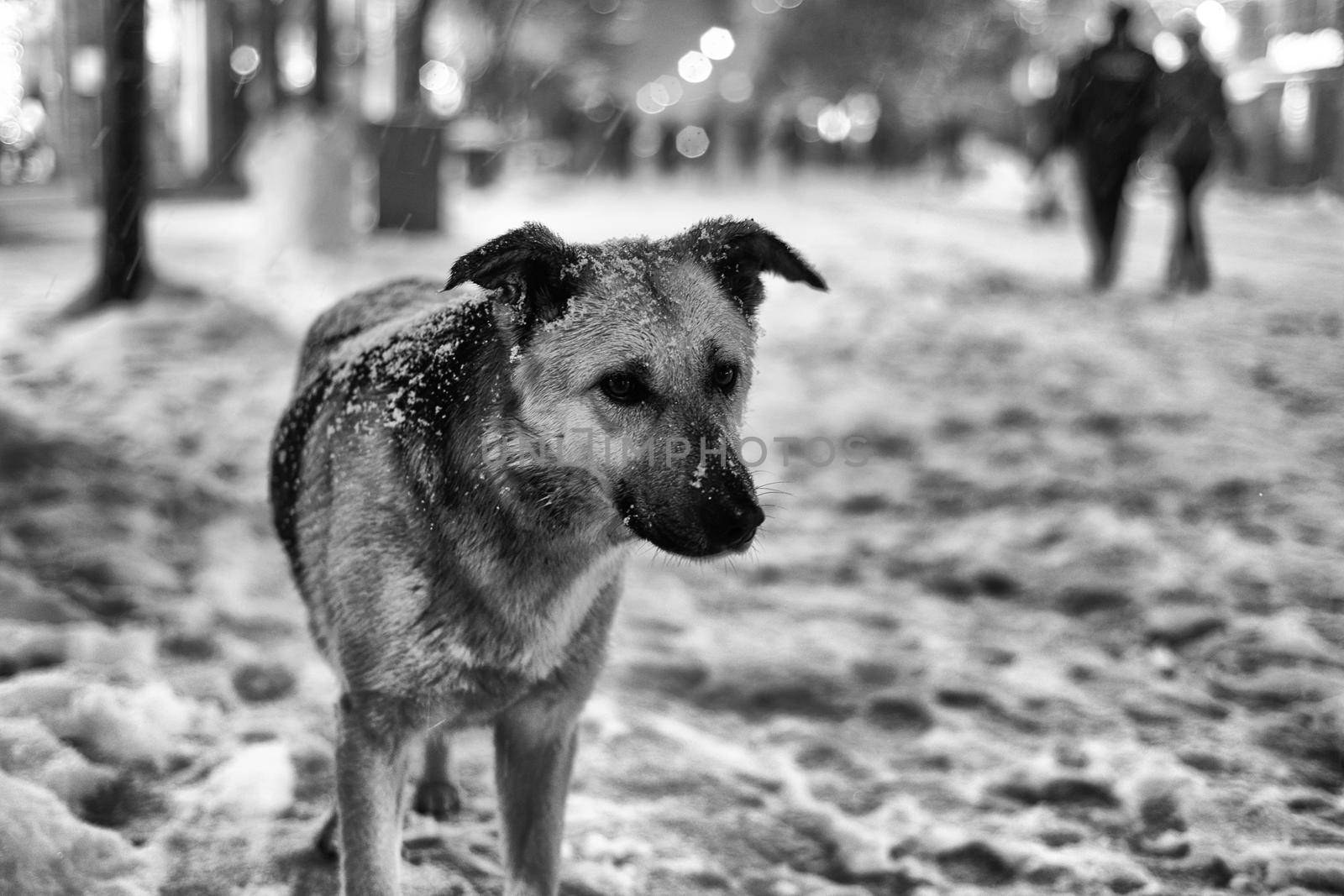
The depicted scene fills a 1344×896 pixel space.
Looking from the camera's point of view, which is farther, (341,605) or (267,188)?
(267,188)

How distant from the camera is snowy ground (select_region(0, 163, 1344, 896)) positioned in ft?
10.5

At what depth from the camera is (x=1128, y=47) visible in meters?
10.6

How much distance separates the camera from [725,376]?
95.9 inches

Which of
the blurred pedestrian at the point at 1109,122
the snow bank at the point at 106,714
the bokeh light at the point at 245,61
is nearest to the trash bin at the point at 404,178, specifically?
the blurred pedestrian at the point at 1109,122

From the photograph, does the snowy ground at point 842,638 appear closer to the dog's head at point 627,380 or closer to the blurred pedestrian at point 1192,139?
the dog's head at point 627,380

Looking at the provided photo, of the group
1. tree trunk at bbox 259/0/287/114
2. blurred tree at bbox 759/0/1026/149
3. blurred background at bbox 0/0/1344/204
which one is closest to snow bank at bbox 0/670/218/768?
blurred background at bbox 0/0/1344/204

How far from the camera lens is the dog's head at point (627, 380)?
7.41 feet

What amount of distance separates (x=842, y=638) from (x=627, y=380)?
2867 millimetres

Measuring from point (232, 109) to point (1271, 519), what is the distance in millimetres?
21219

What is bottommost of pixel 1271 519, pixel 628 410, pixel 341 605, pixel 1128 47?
pixel 1271 519

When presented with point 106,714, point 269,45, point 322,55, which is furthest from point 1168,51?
point 269,45

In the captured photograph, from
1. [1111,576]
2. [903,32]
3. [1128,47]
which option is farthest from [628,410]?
[903,32]

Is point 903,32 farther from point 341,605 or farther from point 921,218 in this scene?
point 341,605

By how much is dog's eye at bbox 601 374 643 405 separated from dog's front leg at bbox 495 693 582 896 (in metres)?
0.80
